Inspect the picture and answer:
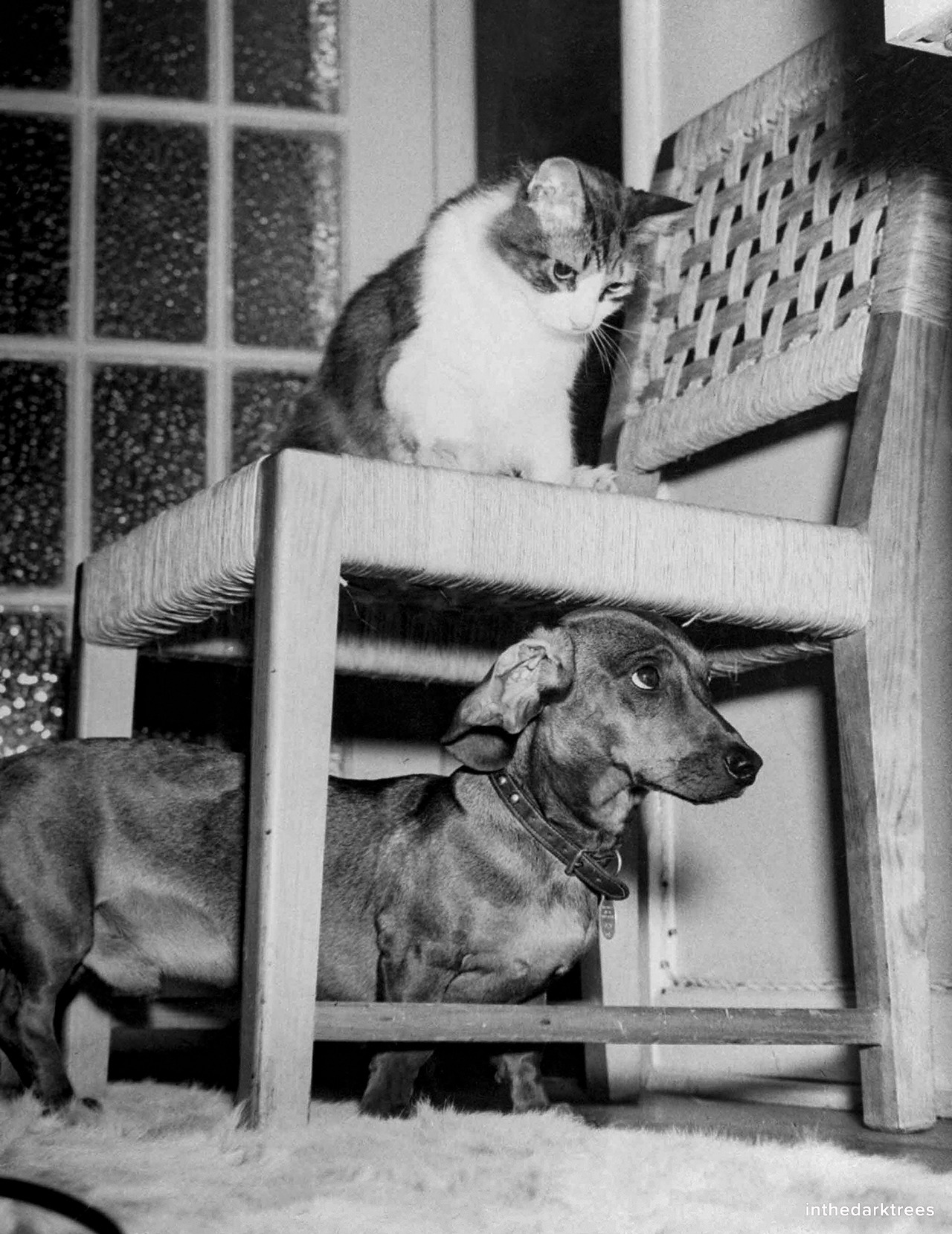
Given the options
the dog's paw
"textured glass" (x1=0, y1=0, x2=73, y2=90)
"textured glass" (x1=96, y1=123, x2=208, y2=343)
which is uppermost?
"textured glass" (x1=0, y1=0, x2=73, y2=90)

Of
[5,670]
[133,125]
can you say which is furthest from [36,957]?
[133,125]

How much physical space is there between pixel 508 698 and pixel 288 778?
0.24 metres

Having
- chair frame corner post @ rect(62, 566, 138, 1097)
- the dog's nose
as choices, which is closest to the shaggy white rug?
the dog's nose

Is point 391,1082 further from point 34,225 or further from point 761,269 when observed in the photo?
Result: point 34,225

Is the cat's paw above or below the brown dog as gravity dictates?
above

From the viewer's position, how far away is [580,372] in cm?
179

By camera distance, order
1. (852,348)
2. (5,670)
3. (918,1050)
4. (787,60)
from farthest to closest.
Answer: (5,670) < (787,60) < (852,348) < (918,1050)

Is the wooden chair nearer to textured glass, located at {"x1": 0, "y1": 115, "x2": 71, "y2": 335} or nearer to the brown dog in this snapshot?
the brown dog

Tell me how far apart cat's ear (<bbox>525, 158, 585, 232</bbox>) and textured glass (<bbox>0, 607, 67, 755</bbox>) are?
3.45ft

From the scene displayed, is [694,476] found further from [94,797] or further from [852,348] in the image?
[94,797]

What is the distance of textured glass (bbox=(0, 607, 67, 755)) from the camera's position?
2246mm

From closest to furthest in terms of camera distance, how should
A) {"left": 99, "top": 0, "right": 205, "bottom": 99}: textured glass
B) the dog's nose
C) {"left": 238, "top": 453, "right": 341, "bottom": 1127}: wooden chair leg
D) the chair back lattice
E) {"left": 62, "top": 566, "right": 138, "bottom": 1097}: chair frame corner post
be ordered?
1. {"left": 238, "top": 453, "right": 341, "bottom": 1127}: wooden chair leg
2. the dog's nose
3. the chair back lattice
4. {"left": 62, "top": 566, "right": 138, "bottom": 1097}: chair frame corner post
5. {"left": 99, "top": 0, "right": 205, "bottom": 99}: textured glass

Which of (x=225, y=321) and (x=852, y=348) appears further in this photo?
(x=225, y=321)

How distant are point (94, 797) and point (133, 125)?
1.37 m
